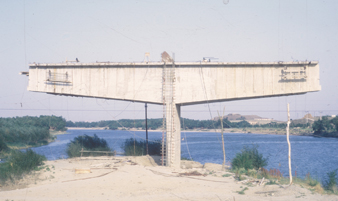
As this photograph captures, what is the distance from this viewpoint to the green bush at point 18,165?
53.3 feet

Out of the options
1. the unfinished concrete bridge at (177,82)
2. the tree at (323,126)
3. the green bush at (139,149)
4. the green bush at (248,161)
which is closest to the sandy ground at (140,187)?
the green bush at (248,161)

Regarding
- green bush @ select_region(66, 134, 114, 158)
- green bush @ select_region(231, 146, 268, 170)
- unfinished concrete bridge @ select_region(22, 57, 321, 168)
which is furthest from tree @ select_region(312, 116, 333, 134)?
green bush @ select_region(66, 134, 114, 158)

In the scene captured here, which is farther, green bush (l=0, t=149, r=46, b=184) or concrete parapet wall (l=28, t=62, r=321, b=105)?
concrete parapet wall (l=28, t=62, r=321, b=105)

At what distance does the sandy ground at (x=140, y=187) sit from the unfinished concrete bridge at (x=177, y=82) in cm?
521

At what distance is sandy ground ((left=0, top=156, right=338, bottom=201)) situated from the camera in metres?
12.8

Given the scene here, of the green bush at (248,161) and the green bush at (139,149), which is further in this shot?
the green bush at (139,149)

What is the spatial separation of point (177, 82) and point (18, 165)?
474 inches

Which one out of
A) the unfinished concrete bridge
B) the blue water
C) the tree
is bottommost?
the blue water

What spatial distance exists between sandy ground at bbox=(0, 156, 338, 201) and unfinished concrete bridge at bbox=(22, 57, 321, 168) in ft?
17.1

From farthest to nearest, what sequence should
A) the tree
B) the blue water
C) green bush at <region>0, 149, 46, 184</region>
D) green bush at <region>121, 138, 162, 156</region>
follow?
the tree < the blue water < green bush at <region>121, 138, 162, 156</region> < green bush at <region>0, 149, 46, 184</region>

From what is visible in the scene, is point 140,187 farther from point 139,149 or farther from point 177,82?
point 139,149

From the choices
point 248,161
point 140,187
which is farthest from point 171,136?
point 140,187

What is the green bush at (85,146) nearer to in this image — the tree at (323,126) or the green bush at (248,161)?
the green bush at (248,161)

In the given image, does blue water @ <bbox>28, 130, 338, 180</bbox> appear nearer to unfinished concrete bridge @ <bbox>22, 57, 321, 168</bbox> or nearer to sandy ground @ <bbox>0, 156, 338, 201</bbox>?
unfinished concrete bridge @ <bbox>22, 57, 321, 168</bbox>
